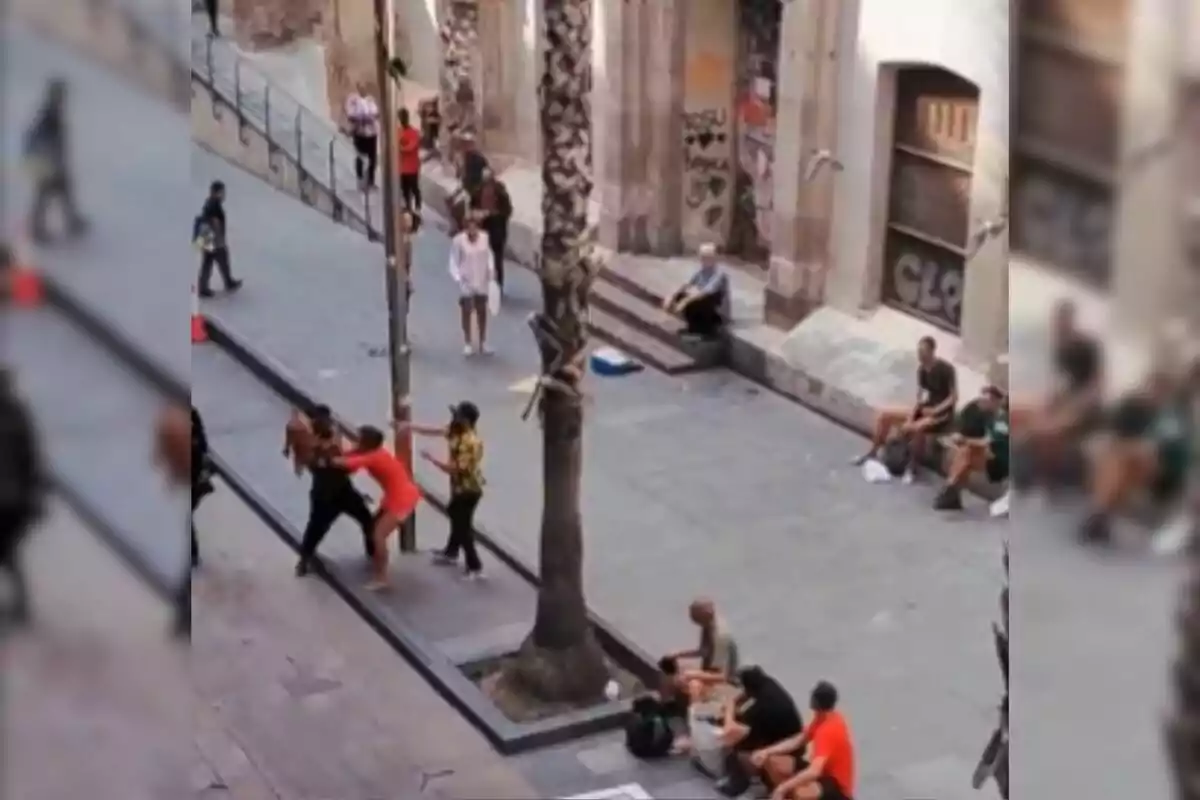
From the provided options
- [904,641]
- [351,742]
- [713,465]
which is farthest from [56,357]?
[713,465]

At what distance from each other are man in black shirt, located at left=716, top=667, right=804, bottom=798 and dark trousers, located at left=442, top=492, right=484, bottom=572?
2.57 metres

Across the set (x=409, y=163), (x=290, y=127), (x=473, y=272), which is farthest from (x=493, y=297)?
(x=290, y=127)

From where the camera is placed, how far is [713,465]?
12492 millimetres

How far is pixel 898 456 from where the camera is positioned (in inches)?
481

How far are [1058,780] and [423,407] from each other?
40.5 feet

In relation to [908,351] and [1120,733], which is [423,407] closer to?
[908,351]

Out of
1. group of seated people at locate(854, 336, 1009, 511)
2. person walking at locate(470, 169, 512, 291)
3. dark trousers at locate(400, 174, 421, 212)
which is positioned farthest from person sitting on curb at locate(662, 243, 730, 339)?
dark trousers at locate(400, 174, 421, 212)

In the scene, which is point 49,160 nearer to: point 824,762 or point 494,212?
point 824,762

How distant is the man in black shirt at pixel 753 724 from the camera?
8.03 meters

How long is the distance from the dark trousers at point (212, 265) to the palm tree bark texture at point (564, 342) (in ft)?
25.1

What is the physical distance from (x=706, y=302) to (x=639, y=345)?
0.66m

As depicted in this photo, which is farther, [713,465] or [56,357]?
[713,465]

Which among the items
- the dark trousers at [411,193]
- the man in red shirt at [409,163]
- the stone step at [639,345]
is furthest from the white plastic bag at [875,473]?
the dark trousers at [411,193]

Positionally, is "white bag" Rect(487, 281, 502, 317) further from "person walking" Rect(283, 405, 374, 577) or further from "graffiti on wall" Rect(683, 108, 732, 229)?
"person walking" Rect(283, 405, 374, 577)
